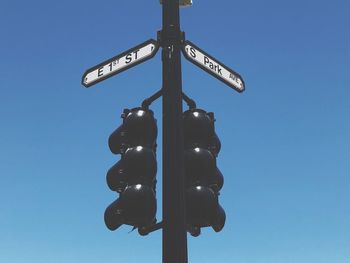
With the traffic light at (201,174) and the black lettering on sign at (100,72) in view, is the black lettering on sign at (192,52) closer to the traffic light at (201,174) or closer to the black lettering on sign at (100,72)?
the traffic light at (201,174)

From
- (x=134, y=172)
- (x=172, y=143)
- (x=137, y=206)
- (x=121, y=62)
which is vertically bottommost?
(x=137, y=206)

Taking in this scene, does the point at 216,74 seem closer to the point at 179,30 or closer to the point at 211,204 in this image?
the point at 179,30

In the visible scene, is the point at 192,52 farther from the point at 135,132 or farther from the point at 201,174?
the point at 201,174

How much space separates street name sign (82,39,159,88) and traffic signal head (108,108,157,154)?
0.61 meters

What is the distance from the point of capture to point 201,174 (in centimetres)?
365

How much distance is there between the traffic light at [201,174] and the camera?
353 centimetres

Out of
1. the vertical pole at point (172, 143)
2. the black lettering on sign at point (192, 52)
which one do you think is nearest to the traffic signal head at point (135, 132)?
the vertical pole at point (172, 143)

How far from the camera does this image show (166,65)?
4012 millimetres

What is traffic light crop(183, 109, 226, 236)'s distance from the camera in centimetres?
353

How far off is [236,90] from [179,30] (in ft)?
2.79

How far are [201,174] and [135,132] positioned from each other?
561 mm

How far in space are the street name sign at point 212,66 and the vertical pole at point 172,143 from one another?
153 millimetres

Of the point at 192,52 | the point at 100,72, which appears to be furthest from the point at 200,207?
the point at 100,72

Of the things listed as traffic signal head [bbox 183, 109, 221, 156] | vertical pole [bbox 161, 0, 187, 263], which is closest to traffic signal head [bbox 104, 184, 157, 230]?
vertical pole [bbox 161, 0, 187, 263]
